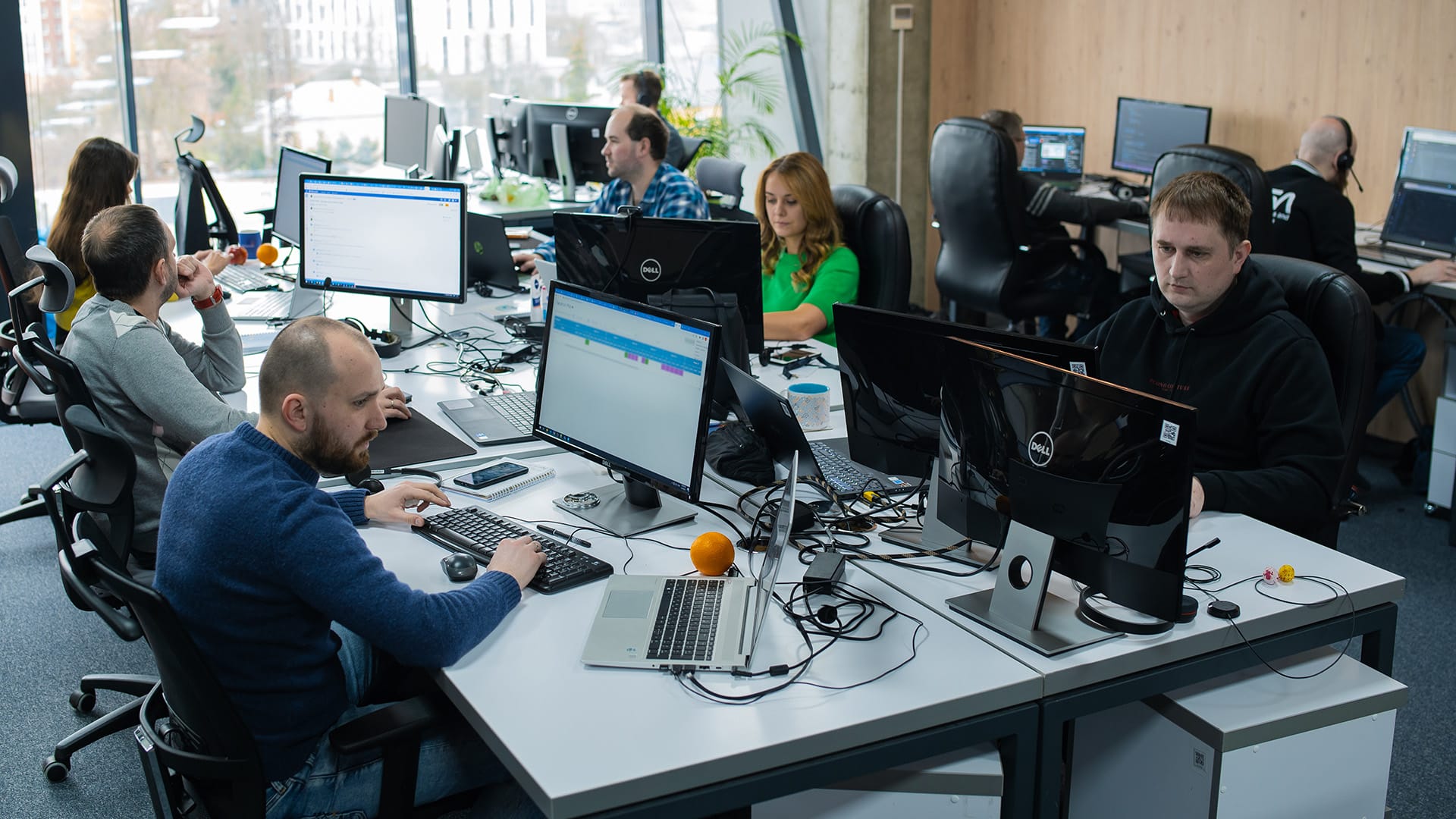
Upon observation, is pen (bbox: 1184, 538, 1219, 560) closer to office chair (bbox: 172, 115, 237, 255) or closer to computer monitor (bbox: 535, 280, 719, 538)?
computer monitor (bbox: 535, 280, 719, 538)

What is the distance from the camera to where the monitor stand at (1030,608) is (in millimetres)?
1747

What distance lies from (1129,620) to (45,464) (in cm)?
413

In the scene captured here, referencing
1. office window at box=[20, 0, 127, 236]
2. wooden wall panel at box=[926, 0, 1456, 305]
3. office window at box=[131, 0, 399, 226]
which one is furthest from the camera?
office window at box=[131, 0, 399, 226]

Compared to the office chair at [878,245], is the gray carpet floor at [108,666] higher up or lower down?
lower down

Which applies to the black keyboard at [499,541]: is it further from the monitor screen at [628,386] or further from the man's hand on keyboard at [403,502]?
the monitor screen at [628,386]

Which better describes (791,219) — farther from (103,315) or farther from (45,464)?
(45,464)

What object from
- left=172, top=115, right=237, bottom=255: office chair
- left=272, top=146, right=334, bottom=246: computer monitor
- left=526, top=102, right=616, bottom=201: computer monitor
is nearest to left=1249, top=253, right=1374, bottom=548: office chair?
left=272, top=146, right=334, bottom=246: computer monitor

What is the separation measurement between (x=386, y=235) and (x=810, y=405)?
54.8 inches

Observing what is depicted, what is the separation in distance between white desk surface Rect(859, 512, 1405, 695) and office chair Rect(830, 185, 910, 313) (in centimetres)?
144

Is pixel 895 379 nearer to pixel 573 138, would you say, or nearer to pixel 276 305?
pixel 276 305

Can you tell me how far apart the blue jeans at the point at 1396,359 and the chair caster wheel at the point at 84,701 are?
401 centimetres

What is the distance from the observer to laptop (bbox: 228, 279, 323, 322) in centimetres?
364

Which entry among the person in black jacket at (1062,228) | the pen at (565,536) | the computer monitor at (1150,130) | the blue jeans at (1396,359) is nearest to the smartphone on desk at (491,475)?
the pen at (565,536)

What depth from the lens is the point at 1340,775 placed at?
1858mm
